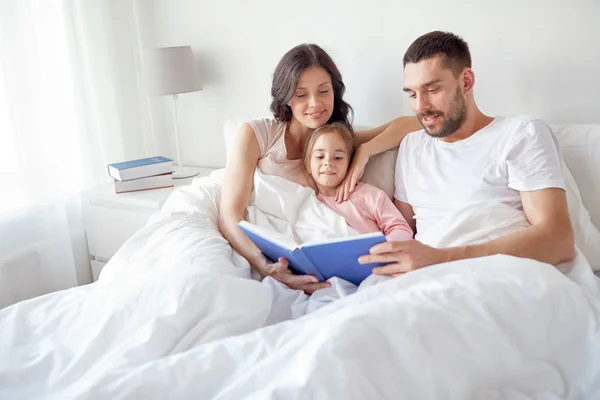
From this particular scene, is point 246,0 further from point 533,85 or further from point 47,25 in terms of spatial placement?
point 533,85

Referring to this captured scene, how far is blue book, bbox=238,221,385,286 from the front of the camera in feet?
4.10

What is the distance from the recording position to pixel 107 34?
250cm

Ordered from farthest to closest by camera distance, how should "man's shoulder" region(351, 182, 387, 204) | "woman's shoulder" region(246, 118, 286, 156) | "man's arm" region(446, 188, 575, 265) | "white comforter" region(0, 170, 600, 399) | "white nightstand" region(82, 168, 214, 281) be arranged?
1. "white nightstand" region(82, 168, 214, 281)
2. "woman's shoulder" region(246, 118, 286, 156)
3. "man's shoulder" region(351, 182, 387, 204)
4. "man's arm" region(446, 188, 575, 265)
5. "white comforter" region(0, 170, 600, 399)

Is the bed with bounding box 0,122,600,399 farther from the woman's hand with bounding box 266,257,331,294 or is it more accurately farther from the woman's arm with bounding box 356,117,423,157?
the woman's arm with bounding box 356,117,423,157

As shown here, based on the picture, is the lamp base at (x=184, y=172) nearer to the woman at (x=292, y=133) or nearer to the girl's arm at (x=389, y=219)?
the woman at (x=292, y=133)

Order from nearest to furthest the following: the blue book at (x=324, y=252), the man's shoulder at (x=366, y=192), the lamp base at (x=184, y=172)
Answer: the blue book at (x=324, y=252)
the man's shoulder at (x=366, y=192)
the lamp base at (x=184, y=172)

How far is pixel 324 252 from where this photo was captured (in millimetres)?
1295

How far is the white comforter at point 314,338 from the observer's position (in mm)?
885

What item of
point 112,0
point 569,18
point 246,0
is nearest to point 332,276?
point 569,18

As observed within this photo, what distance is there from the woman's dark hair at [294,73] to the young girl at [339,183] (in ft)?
0.45

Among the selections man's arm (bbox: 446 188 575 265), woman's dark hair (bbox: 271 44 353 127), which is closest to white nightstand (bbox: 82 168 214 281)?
woman's dark hair (bbox: 271 44 353 127)

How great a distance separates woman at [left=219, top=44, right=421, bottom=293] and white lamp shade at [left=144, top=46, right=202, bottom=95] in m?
0.65

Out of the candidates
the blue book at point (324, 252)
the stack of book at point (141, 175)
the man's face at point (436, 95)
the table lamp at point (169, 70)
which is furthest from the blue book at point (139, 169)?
the man's face at point (436, 95)

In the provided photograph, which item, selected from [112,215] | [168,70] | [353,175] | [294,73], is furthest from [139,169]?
[353,175]
